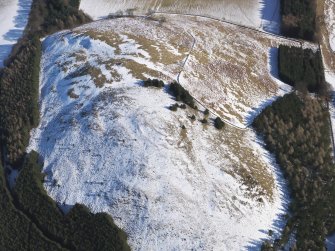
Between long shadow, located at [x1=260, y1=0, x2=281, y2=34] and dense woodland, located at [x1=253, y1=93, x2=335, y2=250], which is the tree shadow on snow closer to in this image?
long shadow, located at [x1=260, y1=0, x2=281, y2=34]

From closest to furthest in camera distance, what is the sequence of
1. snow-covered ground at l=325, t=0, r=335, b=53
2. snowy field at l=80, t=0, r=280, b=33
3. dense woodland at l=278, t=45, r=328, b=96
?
dense woodland at l=278, t=45, r=328, b=96 → snow-covered ground at l=325, t=0, r=335, b=53 → snowy field at l=80, t=0, r=280, b=33

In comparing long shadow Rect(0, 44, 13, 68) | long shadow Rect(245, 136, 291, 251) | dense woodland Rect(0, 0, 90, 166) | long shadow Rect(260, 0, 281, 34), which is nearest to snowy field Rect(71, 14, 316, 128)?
long shadow Rect(260, 0, 281, 34)

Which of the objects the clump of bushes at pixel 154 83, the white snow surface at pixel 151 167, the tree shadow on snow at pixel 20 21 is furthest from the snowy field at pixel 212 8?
the clump of bushes at pixel 154 83

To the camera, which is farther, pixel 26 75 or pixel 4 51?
pixel 4 51

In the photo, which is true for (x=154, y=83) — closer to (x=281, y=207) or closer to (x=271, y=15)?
(x=281, y=207)

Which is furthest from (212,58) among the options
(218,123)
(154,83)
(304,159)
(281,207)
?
(281,207)

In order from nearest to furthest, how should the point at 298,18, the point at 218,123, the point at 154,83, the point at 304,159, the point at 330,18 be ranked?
1. the point at 304,159
2. the point at 218,123
3. the point at 154,83
4. the point at 298,18
5. the point at 330,18

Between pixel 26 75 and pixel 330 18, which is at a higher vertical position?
pixel 330 18
